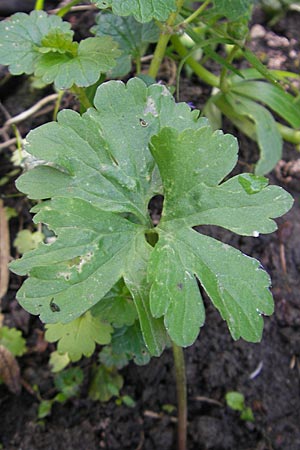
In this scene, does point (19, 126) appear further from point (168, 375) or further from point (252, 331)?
point (252, 331)

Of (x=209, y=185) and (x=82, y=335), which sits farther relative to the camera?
(x=82, y=335)

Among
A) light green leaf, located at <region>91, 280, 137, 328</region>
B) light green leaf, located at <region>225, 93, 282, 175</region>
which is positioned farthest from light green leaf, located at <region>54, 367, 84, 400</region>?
light green leaf, located at <region>225, 93, 282, 175</region>

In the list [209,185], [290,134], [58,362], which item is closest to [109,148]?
[209,185]

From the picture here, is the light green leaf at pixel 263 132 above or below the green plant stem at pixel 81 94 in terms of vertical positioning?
below

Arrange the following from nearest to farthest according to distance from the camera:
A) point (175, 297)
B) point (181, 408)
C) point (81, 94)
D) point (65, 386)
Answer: point (175, 297)
point (81, 94)
point (181, 408)
point (65, 386)

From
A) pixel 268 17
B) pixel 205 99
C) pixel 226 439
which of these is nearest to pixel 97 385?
pixel 226 439

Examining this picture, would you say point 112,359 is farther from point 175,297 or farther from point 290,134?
point 290,134

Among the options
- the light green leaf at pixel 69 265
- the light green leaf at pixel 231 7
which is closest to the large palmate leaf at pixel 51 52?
the light green leaf at pixel 231 7

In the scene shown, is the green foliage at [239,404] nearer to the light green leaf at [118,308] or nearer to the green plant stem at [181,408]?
the green plant stem at [181,408]
